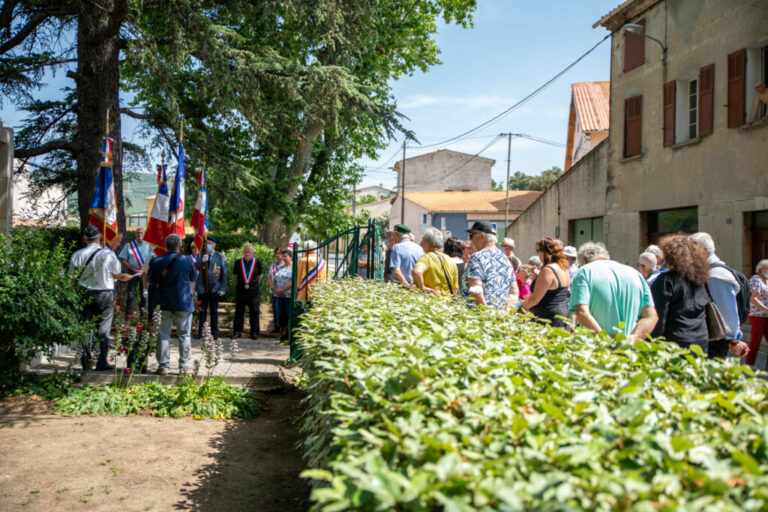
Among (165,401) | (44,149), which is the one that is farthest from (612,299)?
(44,149)

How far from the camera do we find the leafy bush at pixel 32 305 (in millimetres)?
5941

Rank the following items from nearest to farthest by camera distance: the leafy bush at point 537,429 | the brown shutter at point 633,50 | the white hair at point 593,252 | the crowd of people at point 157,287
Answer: the leafy bush at point 537,429
the white hair at point 593,252
the crowd of people at point 157,287
the brown shutter at point 633,50

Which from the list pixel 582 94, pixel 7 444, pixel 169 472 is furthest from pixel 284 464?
pixel 582 94

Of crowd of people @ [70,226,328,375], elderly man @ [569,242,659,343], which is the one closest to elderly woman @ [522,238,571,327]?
elderly man @ [569,242,659,343]

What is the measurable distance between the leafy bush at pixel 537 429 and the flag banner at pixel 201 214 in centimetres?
965

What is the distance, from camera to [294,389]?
7.58 meters

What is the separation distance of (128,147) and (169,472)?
10.7 m

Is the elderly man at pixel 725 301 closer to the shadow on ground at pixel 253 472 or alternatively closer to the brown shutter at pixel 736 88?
the shadow on ground at pixel 253 472

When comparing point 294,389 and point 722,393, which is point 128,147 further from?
point 722,393

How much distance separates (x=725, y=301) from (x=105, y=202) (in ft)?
Answer: 30.0

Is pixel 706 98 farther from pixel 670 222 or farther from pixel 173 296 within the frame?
pixel 173 296

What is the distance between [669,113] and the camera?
1602 cm

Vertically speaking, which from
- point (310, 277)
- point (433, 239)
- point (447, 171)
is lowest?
point (310, 277)

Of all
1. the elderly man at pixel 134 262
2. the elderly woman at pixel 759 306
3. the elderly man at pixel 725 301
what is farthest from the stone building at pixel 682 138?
the elderly man at pixel 134 262
